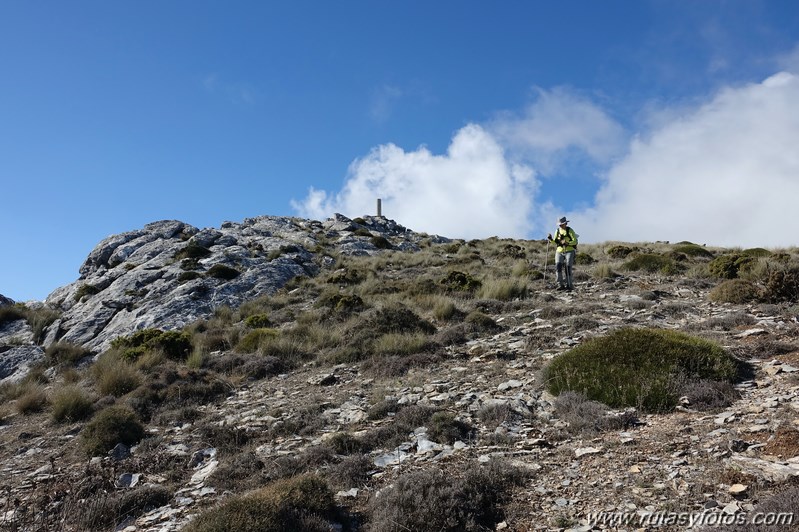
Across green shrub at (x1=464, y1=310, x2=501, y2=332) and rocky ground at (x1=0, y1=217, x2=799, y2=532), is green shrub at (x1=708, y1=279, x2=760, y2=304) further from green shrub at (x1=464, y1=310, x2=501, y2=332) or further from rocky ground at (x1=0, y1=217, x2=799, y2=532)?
green shrub at (x1=464, y1=310, x2=501, y2=332)

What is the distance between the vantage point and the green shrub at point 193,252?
1105 inches

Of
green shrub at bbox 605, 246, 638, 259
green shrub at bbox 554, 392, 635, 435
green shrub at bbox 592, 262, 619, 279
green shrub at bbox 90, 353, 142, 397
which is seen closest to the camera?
green shrub at bbox 554, 392, 635, 435

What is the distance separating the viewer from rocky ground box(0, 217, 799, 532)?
15.6 ft

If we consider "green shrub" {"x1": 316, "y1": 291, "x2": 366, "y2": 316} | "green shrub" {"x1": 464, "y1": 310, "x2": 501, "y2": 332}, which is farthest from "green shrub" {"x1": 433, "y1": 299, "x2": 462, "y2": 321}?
"green shrub" {"x1": 316, "y1": 291, "x2": 366, "y2": 316}

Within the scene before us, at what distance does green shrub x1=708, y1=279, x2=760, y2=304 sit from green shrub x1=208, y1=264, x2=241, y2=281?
19336 millimetres

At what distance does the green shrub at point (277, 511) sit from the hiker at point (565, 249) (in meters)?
13.5

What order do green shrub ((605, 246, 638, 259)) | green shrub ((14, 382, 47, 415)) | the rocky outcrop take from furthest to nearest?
green shrub ((605, 246, 638, 259))
the rocky outcrop
green shrub ((14, 382, 47, 415))

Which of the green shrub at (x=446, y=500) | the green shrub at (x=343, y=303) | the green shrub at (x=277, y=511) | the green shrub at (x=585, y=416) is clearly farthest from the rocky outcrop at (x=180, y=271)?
the green shrub at (x=446, y=500)

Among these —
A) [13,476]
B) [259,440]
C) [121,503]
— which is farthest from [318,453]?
[13,476]

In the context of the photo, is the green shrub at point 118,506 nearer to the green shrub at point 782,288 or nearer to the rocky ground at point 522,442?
the rocky ground at point 522,442

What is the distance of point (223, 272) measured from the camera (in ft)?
79.3

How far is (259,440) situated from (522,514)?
4509 millimetres

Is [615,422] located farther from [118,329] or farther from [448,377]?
[118,329]

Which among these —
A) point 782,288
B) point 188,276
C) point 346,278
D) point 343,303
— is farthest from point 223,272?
point 782,288
